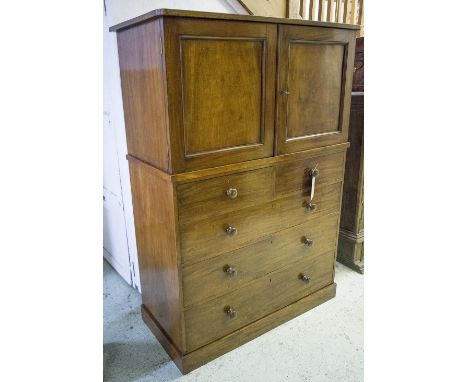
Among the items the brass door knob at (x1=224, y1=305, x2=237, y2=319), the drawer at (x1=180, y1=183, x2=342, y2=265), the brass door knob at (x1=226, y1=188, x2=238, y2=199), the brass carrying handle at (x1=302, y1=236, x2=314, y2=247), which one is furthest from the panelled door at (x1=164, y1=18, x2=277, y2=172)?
the brass door knob at (x1=224, y1=305, x2=237, y2=319)

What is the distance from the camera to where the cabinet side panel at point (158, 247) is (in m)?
1.43

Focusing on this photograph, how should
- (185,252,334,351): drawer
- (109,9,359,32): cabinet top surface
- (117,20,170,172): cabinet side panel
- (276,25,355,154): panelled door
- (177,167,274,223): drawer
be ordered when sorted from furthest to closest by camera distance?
(185,252,334,351): drawer
(276,25,355,154): panelled door
(177,167,274,223): drawer
(117,20,170,172): cabinet side panel
(109,9,359,32): cabinet top surface

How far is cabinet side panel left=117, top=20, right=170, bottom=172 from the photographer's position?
124cm

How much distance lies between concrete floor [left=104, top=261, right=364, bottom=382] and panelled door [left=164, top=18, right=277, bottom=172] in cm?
95

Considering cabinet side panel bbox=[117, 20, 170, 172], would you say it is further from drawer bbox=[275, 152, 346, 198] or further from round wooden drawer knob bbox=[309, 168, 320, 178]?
round wooden drawer knob bbox=[309, 168, 320, 178]

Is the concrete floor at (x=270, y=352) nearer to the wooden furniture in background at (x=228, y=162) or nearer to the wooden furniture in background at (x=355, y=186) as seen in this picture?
the wooden furniture in background at (x=228, y=162)

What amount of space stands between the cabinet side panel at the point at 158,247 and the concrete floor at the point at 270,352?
146 millimetres

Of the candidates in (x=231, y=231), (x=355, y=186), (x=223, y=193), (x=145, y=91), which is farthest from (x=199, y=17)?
(x=355, y=186)

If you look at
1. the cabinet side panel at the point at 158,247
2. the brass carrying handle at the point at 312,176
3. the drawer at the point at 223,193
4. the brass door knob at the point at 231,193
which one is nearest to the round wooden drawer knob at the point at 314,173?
the brass carrying handle at the point at 312,176

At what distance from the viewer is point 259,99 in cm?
144

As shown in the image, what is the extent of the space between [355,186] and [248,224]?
99 cm
